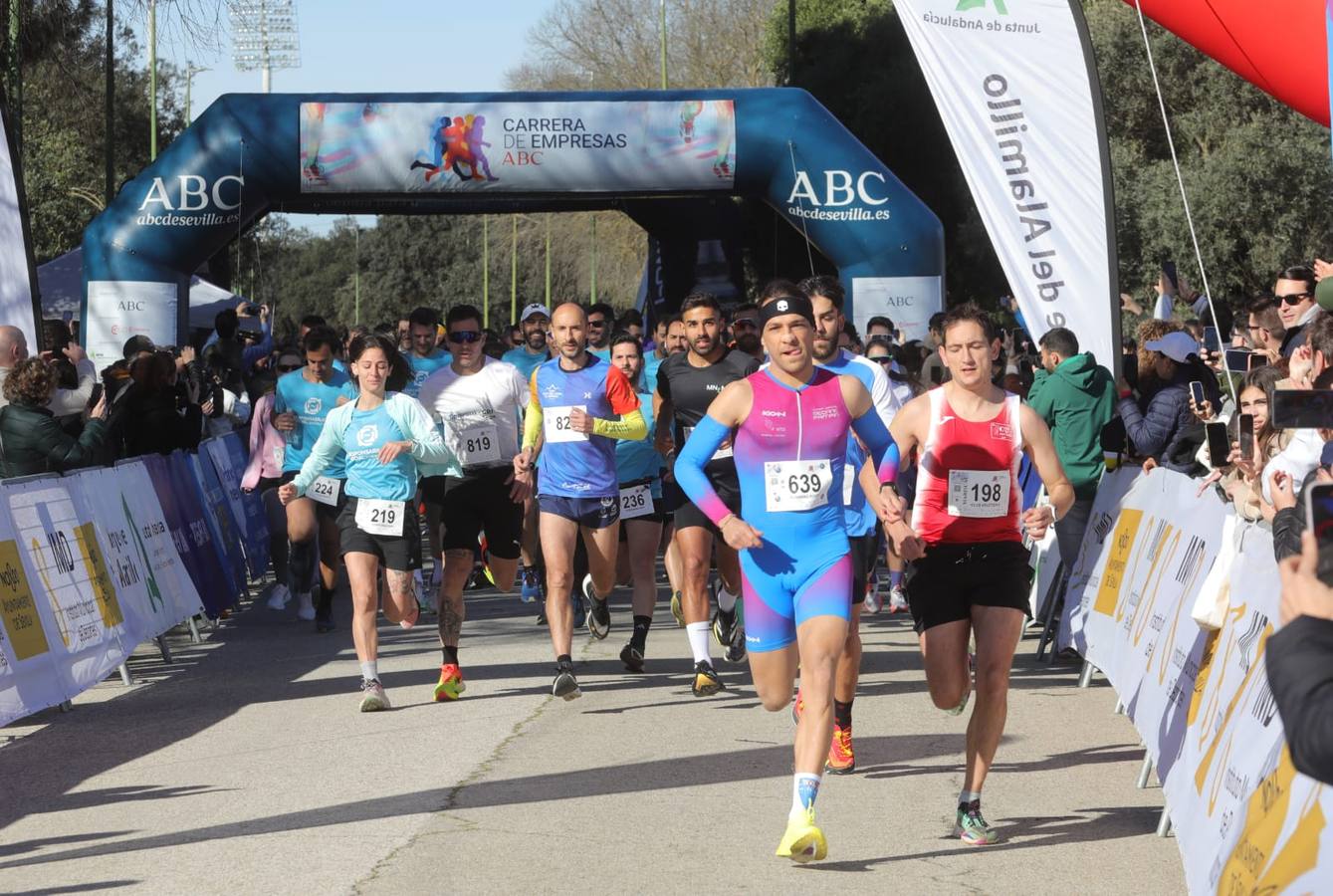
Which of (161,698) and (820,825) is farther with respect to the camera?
(161,698)

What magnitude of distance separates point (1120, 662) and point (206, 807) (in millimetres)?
4259

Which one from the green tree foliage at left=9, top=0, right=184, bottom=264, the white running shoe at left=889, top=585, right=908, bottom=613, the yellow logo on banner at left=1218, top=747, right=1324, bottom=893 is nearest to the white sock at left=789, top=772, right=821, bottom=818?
the yellow logo on banner at left=1218, top=747, right=1324, bottom=893

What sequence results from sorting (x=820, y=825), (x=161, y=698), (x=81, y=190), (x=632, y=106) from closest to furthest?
(x=820, y=825), (x=161, y=698), (x=632, y=106), (x=81, y=190)

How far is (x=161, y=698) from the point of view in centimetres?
1055

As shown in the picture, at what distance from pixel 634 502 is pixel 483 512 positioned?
1.09 meters

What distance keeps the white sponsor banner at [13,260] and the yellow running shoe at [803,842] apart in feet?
27.4

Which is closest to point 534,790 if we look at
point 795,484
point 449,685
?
point 795,484

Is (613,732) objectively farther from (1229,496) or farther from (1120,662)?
(1229,496)

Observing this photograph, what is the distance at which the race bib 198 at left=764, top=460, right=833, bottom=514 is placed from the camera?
6.98 meters

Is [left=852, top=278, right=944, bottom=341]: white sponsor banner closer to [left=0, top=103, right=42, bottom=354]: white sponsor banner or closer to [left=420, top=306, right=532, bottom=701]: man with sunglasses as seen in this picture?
[left=0, top=103, right=42, bottom=354]: white sponsor banner

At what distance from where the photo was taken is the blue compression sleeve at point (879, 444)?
285 inches

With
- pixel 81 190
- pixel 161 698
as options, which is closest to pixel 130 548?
pixel 161 698

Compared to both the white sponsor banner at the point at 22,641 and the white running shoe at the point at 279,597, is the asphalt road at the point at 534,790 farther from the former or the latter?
the white running shoe at the point at 279,597

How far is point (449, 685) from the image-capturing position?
33.5 ft
